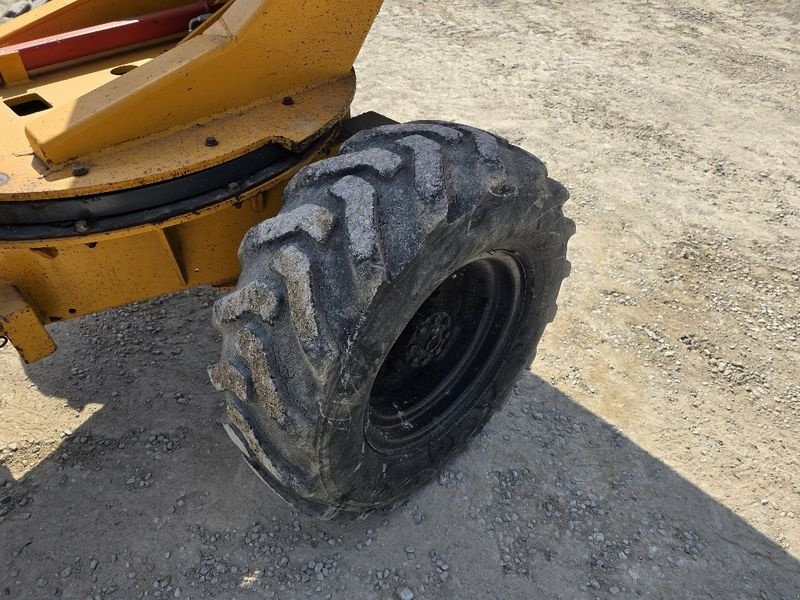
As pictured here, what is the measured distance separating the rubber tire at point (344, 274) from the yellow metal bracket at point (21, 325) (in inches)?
23.2

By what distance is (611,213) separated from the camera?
4.29 meters

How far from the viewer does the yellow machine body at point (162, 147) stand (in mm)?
1864

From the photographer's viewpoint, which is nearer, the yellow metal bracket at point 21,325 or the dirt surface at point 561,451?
the yellow metal bracket at point 21,325

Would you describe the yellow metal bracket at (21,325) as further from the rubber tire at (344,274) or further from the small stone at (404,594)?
the small stone at (404,594)

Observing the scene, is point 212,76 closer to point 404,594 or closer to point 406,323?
point 406,323

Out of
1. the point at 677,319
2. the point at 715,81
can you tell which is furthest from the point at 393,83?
the point at 677,319

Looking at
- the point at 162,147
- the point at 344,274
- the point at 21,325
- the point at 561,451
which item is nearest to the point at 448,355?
the point at 561,451

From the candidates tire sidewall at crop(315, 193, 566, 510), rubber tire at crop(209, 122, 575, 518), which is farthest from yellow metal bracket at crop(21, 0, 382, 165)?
tire sidewall at crop(315, 193, 566, 510)

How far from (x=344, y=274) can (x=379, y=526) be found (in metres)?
1.30

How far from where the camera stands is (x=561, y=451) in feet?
9.61

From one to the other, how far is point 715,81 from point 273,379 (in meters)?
5.48

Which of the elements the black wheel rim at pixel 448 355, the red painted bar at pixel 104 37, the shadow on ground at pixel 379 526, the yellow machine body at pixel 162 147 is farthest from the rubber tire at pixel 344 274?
the red painted bar at pixel 104 37

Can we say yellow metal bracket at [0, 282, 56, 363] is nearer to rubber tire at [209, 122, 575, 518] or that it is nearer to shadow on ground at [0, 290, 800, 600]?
rubber tire at [209, 122, 575, 518]

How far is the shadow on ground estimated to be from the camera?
246cm
